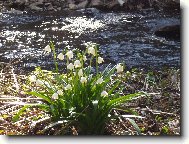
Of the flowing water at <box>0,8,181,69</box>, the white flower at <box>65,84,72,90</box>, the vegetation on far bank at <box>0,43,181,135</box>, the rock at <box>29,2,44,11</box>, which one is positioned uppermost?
the rock at <box>29,2,44,11</box>

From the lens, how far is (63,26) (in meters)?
3.40

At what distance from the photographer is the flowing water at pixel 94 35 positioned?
9.38ft

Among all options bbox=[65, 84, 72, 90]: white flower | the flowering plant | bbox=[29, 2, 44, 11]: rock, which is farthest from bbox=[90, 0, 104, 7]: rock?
bbox=[65, 84, 72, 90]: white flower

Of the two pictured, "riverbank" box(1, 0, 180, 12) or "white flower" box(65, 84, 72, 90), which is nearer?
"white flower" box(65, 84, 72, 90)

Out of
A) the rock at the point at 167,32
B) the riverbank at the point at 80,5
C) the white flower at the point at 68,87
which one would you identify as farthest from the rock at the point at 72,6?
the white flower at the point at 68,87

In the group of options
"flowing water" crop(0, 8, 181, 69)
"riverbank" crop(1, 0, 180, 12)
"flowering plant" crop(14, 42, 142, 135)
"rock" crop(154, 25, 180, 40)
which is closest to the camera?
"flowering plant" crop(14, 42, 142, 135)

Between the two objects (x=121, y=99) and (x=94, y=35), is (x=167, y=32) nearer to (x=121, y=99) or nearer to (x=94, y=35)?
(x=94, y=35)

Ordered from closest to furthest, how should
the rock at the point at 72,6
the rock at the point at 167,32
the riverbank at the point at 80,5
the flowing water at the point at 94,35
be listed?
the rock at the point at 167,32
the flowing water at the point at 94,35
the riverbank at the point at 80,5
the rock at the point at 72,6

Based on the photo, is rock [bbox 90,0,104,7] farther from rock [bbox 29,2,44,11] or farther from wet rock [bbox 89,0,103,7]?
rock [bbox 29,2,44,11]

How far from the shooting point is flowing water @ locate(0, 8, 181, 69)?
2859mm

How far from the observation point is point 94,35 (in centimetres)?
322

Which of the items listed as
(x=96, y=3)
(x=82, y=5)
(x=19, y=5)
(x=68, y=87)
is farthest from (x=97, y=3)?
(x=68, y=87)

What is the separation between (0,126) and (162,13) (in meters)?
1.69

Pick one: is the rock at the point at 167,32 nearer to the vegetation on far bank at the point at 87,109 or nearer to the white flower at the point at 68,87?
the vegetation on far bank at the point at 87,109
